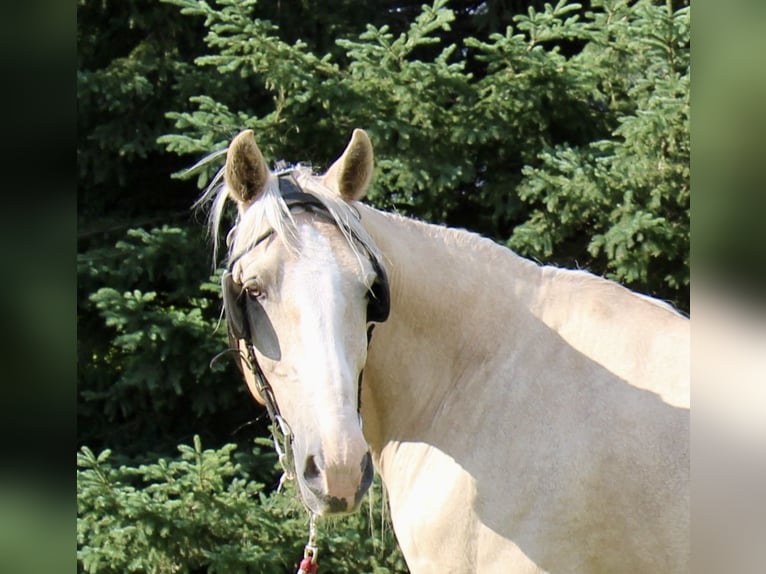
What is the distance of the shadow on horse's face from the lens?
1.86 m

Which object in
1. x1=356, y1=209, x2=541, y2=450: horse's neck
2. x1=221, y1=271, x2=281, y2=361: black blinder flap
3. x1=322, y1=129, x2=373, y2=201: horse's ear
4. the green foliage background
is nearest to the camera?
x1=221, y1=271, x2=281, y2=361: black blinder flap

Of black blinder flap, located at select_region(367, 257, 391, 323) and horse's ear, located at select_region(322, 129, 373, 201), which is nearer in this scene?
black blinder flap, located at select_region(367, 257, 391, 323)

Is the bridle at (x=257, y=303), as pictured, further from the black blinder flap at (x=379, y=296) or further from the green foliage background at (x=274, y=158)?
the green foliage background at (x=274, y=158)

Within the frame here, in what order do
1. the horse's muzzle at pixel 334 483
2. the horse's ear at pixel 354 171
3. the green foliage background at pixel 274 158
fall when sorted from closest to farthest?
the horse's muzzle at pixel 334 483 → the horse's ear at pixel 354 171 → the green foliage background at pixel 274 158

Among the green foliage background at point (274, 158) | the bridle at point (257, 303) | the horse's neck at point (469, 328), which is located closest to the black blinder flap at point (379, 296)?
the bridle at point (257, 303)

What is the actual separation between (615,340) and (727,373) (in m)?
1.83

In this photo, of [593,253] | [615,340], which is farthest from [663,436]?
[593,253]

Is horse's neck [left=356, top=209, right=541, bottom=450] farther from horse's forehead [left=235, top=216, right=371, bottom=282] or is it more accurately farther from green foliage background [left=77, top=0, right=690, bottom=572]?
green foliage background [left=77, top=0, right=690, bottom=572]

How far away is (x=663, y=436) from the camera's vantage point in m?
2.20

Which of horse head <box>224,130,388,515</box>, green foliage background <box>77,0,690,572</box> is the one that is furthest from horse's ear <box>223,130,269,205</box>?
green foliage background <box>77,0,690,572</box>

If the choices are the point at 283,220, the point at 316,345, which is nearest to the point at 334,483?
the point at 316,345

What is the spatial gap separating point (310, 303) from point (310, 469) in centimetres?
36

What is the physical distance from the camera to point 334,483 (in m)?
1.84

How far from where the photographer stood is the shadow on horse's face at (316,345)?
186cm
